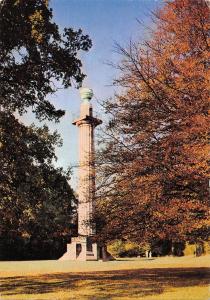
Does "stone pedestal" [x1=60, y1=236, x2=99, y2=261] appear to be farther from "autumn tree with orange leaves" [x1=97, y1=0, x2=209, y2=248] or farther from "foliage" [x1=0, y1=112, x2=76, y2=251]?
"autumn tree with orange leaves" [x1=97, y1=0, x2=209, y2=248]

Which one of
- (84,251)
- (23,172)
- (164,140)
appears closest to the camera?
(164,140)

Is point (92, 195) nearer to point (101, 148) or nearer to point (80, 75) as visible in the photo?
point (101, 148)

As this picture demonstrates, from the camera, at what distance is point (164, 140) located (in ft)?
39.7

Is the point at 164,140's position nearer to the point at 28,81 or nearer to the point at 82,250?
the point at 28,81

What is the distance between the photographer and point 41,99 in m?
13.8

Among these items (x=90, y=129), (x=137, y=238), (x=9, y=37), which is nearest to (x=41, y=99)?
(x=9, y=37)

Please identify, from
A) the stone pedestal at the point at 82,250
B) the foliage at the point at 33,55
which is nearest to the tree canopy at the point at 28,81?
the foliage at the point at 33,55

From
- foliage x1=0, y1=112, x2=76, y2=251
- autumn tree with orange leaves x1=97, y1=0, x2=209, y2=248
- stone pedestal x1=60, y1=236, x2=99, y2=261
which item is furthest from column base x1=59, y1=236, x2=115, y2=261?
autumn tree with orange leaves x1=97, y1=0, x2=209, y2=248

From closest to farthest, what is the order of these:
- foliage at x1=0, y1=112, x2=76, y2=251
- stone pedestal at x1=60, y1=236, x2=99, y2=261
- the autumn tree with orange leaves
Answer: the autumn tree with orange leaves → foliage at x1=0, y1=112, x2=76, y2=251 → stone pedestal at x1=60, y1=236, x2=99, y2=261

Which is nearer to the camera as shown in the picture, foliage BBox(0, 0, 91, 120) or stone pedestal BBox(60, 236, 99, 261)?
foliage BBox(0, 0, 91, 120)

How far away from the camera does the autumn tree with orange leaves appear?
11.7 m

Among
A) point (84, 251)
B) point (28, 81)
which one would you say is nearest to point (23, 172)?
point (28, 81)

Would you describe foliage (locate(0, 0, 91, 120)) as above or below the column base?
above

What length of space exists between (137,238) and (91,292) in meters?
2.08
